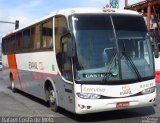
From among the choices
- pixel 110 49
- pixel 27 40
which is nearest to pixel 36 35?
pixel 27 40

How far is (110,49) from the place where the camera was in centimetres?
961

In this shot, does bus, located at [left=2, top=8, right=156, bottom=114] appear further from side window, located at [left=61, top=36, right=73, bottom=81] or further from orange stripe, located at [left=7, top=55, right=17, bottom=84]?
orange stripe, located at [left=7, top=55, right=17, bottom=84]

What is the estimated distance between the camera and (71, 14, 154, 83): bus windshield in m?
9.43

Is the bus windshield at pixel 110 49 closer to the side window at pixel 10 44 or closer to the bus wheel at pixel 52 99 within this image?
the bus wheel at pixel 52 99

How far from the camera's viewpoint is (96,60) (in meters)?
9.48

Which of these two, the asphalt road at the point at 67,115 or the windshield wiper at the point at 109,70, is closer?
the windshield wiper at the point at 109,70

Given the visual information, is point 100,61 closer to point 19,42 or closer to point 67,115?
point 67,115

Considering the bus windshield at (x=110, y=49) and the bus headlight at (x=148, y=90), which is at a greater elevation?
the bus windshield at (x=110, y=49)

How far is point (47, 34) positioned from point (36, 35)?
1.43m

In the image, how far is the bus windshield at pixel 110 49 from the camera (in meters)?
9.43

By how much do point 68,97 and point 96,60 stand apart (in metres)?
1.21

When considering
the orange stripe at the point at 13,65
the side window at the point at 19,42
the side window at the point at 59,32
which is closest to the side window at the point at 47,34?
the side window at the point at 59,32

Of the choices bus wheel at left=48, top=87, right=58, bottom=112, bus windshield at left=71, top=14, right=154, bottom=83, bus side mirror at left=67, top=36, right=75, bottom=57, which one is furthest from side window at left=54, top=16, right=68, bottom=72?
bus wheel at left=48, top=87, right=58, bottom=112

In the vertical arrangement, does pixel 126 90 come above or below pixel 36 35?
below
